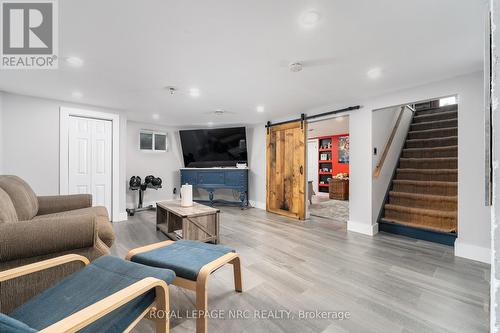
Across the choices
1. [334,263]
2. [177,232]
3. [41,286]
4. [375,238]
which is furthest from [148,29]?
[375,238]

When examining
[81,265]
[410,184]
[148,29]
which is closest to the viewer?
[81,265]

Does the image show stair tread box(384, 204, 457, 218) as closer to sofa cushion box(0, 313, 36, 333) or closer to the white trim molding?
sofa cushion box(0, 313, 36, 333)

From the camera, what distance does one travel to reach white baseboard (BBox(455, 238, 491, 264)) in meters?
2.46

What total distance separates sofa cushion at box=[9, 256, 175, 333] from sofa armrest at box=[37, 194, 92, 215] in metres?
1.75

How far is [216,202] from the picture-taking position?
6.26m

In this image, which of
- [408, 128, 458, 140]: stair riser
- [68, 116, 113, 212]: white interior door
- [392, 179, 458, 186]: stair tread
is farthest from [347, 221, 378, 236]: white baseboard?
[68, 116, 113, 212]: white interior door

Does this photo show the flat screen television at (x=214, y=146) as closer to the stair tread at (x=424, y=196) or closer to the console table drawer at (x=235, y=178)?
the console table drawer at (x=235, y=178)

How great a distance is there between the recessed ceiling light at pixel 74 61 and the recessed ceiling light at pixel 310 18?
7.18 ft

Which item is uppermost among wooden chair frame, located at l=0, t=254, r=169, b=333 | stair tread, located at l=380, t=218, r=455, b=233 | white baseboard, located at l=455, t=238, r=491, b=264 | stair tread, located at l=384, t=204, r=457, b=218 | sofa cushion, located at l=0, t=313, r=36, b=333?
sofa cushion, located at l=0, t=313, r=36, b=333

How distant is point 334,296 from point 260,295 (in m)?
0.61

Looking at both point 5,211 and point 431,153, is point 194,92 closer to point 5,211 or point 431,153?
point 5,211

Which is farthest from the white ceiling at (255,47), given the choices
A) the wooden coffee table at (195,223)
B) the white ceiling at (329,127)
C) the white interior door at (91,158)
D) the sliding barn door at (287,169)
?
the white ceiling at (329,127)

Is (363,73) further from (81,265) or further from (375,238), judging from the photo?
(81,265)

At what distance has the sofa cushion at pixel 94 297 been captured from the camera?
3.14 feet
